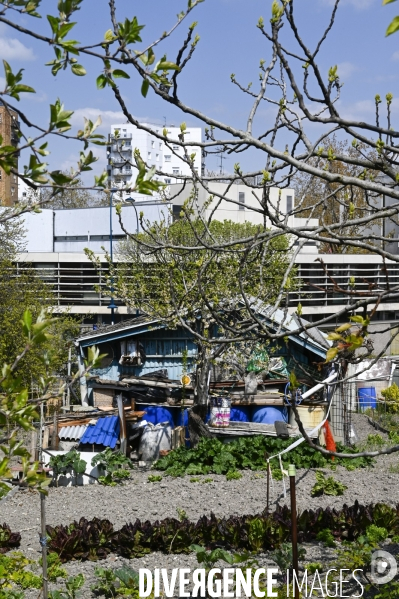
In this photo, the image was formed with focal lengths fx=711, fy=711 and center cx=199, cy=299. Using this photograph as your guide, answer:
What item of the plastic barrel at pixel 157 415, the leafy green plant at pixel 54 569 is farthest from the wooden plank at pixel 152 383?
the leafy green plant at pixel 54 569

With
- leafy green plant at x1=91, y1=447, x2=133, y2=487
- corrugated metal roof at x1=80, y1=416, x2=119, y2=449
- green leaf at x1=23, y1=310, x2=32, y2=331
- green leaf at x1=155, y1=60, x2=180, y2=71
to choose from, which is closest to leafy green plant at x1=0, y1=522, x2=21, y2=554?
leafy green plant at x1=91, y1=447, x2=133, y2=487

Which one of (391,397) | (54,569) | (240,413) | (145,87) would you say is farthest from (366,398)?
(145,87)

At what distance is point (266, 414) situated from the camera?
1528 centimetres

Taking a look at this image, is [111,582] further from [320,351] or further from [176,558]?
[320,351]

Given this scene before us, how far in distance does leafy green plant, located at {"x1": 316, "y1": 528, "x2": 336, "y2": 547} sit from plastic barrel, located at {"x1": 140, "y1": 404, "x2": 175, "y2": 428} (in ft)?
24.9

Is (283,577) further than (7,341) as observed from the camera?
No

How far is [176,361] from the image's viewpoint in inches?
693

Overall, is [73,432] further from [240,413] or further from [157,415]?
[240,413]

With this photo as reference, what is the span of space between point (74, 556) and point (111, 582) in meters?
1.26

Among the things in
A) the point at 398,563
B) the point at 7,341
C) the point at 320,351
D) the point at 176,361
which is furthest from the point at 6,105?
A: the point at 7,341

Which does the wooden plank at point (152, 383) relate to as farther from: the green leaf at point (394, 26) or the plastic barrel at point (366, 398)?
the green leaf at point (394, 26)

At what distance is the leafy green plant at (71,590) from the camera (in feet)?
19.3

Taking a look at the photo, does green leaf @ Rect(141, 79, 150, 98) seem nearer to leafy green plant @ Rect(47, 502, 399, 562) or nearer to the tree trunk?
leafy green plant @ Rect(47, 502, 399, 562)

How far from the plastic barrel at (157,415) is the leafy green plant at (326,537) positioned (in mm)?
7587
